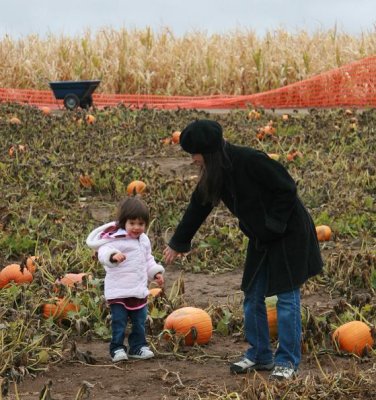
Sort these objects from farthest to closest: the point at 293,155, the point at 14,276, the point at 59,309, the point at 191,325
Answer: the point at 293,155, the point at 14,276, the point at 59,309, the point at 191,325

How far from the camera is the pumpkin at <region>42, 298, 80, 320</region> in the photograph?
20.4 feet

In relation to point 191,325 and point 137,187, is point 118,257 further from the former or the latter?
point 137,187

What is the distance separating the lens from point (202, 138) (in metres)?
5.26

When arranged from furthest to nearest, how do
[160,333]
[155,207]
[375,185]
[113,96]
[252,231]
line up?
[113,96] → [375,185] → [155,207] → [160,333] → [252,231]

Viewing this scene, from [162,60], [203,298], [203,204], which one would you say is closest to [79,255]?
[203,298]

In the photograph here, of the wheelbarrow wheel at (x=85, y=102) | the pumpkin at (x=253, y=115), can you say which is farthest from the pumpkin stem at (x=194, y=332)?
the wheelbarrow wheel at (x=85, y=102)

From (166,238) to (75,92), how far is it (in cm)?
922

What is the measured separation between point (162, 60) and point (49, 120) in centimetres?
837

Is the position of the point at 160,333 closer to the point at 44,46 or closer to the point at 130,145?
the point at 130,145

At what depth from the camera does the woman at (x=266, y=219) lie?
529 cm

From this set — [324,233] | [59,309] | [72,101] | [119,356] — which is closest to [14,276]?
[59,309]

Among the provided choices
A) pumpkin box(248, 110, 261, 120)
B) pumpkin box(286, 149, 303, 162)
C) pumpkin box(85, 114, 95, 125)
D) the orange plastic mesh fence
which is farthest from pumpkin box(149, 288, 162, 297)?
the orange plastic mesh fence

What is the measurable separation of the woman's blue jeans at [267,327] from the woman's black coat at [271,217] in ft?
0.20

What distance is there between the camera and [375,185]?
9828mm
